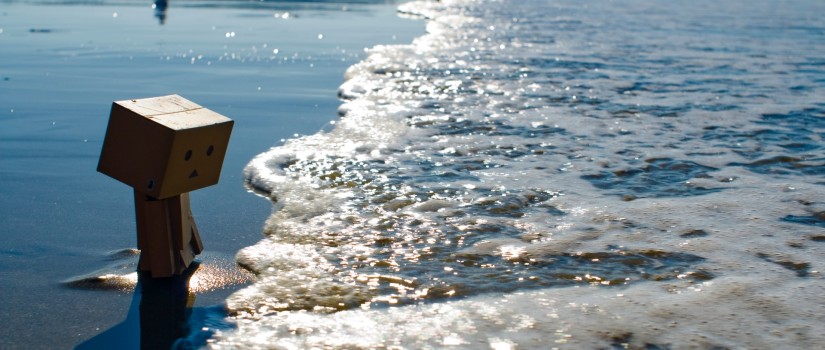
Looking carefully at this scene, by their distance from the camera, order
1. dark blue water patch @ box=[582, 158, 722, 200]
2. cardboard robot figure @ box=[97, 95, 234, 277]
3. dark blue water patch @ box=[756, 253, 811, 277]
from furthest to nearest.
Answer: dark blue water patch @ box=[582, 158, 722, 200]
dark blue water patch @ box=[756, 253, 811, 277]
cardboard robot figure @ box=[97, 95, 234, 277]

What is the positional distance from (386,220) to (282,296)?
1223 mm

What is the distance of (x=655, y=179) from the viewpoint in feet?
19.3

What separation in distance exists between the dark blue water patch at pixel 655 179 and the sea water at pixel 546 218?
25mm

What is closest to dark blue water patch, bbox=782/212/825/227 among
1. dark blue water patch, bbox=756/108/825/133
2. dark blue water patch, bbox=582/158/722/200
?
dark blue water patch, bbox=582/158/722/200

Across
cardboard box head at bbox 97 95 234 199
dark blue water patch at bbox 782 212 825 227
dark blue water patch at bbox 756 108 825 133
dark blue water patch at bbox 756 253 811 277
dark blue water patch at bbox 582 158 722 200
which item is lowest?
dark blue water patch at bbox 756 108 825 133

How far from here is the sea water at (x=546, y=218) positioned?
3.52 m

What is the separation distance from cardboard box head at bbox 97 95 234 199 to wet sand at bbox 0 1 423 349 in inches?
19.0

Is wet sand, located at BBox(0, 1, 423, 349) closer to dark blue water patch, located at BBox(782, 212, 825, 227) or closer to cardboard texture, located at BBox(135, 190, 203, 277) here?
cardboard texture, located at BBox(135, 190, 203, 277)

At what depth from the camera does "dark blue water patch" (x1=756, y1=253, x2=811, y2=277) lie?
4113 mm

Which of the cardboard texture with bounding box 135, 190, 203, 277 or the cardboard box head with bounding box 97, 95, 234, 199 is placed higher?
the cardboard box head with bounding box 97, 95, 234, 199

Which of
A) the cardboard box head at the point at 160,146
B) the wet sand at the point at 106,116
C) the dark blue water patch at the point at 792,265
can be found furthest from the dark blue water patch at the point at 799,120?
the cardboard box head at the point at 160,146

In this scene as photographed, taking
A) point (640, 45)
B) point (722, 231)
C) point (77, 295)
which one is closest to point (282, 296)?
point (77, 295)

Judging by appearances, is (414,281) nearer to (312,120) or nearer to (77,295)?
(77,295)

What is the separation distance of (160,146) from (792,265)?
9.53 ft
